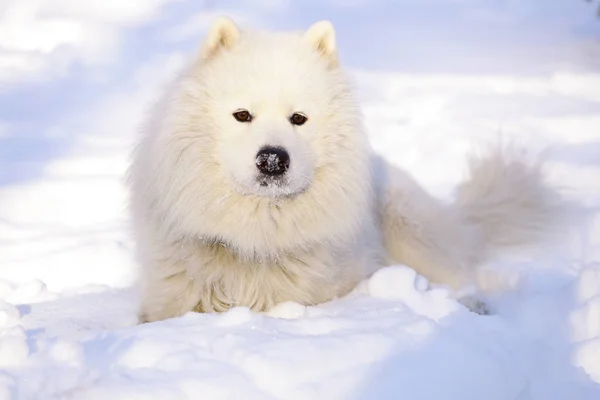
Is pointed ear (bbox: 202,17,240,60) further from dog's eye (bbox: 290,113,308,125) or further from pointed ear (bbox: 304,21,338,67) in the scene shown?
dog's eye (bbox: 290,113,308,125)

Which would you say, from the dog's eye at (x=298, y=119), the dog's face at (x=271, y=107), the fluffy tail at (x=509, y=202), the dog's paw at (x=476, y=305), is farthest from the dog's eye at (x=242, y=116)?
the fluffy tail at (x=509, y=202)

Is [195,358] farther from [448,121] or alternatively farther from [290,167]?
[448,121]

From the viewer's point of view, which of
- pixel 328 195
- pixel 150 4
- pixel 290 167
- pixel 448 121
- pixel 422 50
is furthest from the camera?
pixel 150 4

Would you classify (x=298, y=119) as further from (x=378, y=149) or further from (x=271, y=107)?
(x=378, y=149)

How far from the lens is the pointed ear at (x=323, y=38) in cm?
407

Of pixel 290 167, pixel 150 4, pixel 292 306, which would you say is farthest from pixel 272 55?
pixel 150 4

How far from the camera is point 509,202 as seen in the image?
5.49m

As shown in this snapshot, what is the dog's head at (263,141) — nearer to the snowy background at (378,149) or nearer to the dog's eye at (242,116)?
the dog's eye at (242,116)

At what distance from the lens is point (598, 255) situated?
4945 mm

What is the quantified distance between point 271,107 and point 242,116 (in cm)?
15

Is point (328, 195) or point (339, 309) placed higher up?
point (328, 195)

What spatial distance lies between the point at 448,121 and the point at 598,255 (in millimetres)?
3598

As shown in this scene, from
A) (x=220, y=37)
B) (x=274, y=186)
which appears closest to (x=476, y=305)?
(x=274, y=186)

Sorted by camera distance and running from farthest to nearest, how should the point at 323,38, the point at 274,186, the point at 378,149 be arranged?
the point at 378,149
the point at 323,38
the point at 274,186
